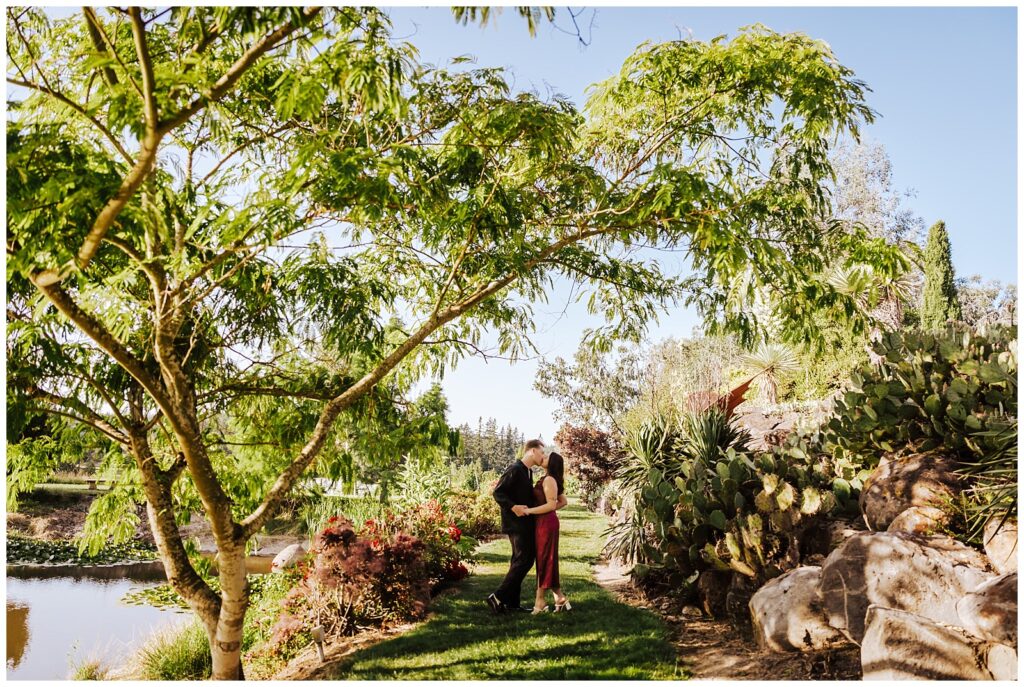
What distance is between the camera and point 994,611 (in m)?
3.60

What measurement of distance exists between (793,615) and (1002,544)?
1.44 m

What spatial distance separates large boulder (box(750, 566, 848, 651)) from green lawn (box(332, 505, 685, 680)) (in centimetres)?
70

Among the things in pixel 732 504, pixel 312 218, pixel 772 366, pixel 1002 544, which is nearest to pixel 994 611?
pixel 1002 544

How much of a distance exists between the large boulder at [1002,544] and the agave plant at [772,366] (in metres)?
13.9

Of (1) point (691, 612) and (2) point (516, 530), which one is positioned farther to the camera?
(2) point (516, 530)

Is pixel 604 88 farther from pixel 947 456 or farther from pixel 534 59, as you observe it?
pixel 947 456

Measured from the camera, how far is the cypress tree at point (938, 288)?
1956 centimetres

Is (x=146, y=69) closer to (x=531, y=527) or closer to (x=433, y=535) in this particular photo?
(x=531, y=527)

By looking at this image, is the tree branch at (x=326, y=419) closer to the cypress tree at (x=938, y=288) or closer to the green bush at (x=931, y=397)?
the green bush at (x=931, y=397)

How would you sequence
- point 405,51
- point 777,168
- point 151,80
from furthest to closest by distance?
point 777,168 < point 405,51 < point 151,80

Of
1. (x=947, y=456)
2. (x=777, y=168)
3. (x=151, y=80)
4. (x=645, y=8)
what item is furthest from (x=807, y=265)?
(x=151, y=80)

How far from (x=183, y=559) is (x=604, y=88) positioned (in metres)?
5.26

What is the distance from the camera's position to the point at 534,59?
5.79 meters

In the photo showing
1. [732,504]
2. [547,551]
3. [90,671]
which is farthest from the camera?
[90,671]
